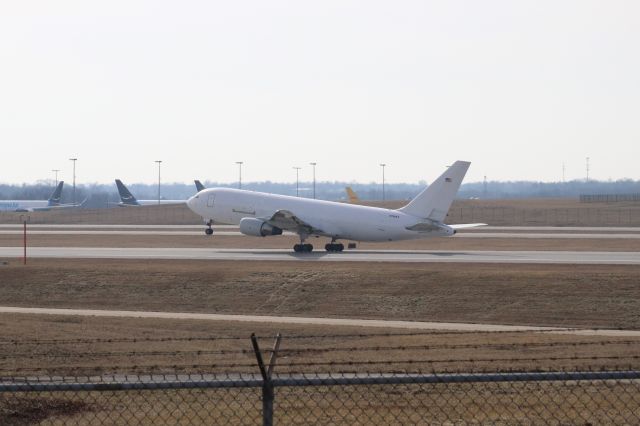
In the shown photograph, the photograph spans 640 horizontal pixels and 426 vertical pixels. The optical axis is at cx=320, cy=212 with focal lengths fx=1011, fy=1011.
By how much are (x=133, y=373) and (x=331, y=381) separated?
1304 centimetres

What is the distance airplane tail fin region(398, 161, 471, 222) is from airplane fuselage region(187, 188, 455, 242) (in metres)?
0.70

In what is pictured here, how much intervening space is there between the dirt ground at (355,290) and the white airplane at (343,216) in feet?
26.2

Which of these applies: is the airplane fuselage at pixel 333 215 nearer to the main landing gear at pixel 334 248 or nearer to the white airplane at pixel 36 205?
the main landing gear at pixel 334 248

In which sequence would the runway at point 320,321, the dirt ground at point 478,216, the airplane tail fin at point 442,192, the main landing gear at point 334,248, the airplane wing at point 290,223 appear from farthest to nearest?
the dirt ground at point 478,216, the main landing gear at point 334,248, the airplane wing at point 290,223, the airplane tail fin at point 442,192, the runway at point 320,321

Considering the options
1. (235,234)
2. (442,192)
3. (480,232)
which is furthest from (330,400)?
(480,232)

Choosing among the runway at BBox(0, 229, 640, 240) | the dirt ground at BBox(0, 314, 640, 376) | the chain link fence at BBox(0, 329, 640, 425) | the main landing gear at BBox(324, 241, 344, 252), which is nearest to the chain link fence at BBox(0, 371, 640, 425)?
the chain link fence at BBox(0, 329, 640, 425)

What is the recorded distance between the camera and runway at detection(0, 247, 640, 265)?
5284cm

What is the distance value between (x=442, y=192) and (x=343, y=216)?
6261mm

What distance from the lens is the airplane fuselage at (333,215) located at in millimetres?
57969

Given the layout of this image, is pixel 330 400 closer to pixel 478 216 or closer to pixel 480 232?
pixel 480 232

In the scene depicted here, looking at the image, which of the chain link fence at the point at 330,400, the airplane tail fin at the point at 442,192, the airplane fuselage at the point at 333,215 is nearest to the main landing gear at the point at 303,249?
the airplane fuselage at the point at 333,215

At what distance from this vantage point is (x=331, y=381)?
1109 cm

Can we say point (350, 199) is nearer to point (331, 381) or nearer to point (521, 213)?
point (521, 213)

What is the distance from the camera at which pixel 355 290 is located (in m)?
42.4
